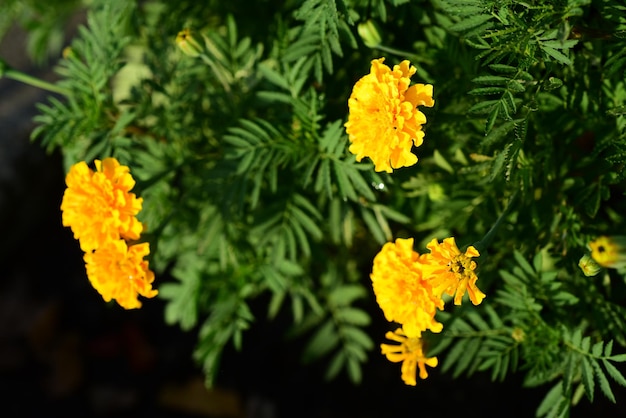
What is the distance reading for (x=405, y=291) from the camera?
1.20 m

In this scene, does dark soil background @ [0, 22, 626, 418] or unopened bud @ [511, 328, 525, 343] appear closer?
unopened bud @ [511, 328, 525, 343]

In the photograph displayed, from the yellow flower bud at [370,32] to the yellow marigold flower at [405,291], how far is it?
0.38 metres

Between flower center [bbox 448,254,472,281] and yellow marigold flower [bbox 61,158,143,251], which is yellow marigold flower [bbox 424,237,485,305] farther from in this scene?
yellow marigold flower [bbox 61,158,143,251]

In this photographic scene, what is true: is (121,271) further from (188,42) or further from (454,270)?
(454,270)

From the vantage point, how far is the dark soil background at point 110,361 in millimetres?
2227

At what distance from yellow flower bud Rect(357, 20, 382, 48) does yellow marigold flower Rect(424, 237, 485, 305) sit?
43 centimetres

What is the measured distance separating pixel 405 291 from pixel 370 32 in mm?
485

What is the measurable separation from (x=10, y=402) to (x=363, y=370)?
1.20m

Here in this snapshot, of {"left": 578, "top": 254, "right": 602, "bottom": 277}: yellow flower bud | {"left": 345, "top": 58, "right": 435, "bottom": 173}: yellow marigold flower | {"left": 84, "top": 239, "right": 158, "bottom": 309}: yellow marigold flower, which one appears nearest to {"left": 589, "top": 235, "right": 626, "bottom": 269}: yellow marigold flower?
{"left": 578, "top": 254, "right": 602, "bottom": 277}: yellow flower bud

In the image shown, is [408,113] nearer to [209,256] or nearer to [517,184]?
[517,184]

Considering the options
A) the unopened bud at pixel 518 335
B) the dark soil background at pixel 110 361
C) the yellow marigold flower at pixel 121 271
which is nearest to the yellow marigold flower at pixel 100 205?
the yellow marigold flower at pixel 121 271

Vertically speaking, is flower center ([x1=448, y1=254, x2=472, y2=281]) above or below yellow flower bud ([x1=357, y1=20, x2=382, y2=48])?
below

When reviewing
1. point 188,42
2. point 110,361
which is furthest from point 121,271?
point 110,361

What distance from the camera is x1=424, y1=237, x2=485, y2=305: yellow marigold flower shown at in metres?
1.12
